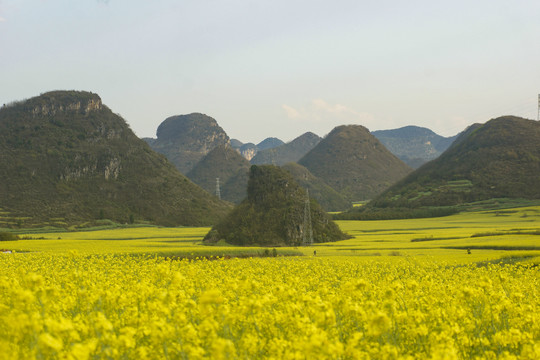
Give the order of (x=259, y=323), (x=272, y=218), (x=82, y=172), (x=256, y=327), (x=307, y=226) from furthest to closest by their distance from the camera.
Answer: (x=82, y=172), (x=307, y=226), (x=272, y=218), (x=259, y=323), (x=256, y=327)

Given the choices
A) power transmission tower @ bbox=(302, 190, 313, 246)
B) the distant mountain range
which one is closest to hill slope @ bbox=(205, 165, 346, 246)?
power transmission tower @ bbox=(302, 190, 313, 246)

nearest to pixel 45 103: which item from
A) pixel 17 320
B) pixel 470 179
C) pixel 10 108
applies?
pixel 10 108

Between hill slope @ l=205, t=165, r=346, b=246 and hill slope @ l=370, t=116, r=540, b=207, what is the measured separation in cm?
7696

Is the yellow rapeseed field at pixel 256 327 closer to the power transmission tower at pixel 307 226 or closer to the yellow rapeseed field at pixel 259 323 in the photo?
the yellow rapeseed field at pixel 259 323

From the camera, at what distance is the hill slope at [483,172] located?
445ft

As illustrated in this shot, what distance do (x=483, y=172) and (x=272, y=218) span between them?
111003 millimetres

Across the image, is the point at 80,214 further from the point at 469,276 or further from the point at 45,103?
the point at 469,276

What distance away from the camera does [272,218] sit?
69.4m

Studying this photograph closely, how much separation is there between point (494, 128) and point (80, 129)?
168 metres

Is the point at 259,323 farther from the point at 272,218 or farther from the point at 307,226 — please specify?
the point at 307,226

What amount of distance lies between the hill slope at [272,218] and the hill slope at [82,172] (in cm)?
6104

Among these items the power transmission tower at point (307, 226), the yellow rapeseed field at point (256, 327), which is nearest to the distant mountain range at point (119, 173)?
the power transmission tower at point (307, 226)

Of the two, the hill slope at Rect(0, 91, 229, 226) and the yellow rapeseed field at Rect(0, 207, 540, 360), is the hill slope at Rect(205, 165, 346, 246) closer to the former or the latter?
the yellow rapeseed field at Rect(0, 207, 540, 360)

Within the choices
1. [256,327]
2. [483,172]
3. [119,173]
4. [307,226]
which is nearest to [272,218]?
[307,226]
